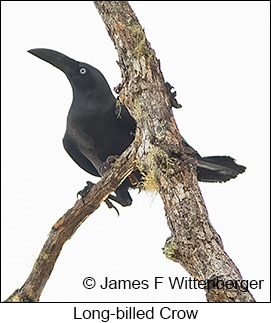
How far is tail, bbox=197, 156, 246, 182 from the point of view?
4.76 meters

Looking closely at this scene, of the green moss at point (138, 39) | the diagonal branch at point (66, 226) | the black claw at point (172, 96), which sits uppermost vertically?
the green moss at point (138, 39)

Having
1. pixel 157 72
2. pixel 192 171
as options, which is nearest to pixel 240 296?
pixel 192 171

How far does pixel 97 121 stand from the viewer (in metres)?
4.90

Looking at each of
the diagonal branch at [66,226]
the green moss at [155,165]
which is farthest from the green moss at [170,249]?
the diagonal branch at [66,226]

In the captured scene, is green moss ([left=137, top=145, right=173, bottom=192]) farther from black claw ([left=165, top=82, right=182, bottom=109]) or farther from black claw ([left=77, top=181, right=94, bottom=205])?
black claw ([left=77, top=181, right=94, bottom=205])

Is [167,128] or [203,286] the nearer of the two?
[203,286]

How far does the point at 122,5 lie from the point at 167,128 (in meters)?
0.86

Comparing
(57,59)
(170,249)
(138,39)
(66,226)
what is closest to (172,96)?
(138,39)

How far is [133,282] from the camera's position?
3.84 m

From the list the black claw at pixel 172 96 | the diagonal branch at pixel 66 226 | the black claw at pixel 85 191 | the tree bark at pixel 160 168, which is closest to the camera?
the tree bark at pixel 160 168

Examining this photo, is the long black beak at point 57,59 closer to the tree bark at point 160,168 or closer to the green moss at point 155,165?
the tree bark at point 160,168

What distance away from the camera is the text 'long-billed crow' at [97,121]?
490 cm

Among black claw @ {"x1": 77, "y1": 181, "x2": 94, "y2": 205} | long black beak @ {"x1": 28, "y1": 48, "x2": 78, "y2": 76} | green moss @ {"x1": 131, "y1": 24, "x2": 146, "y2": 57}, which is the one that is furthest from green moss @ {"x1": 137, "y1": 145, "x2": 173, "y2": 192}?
long black beak @ {"x1": 28, "y1": 48, "x2": 78, "y2": 76}

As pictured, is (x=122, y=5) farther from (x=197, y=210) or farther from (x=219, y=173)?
(x=219, y=173)
